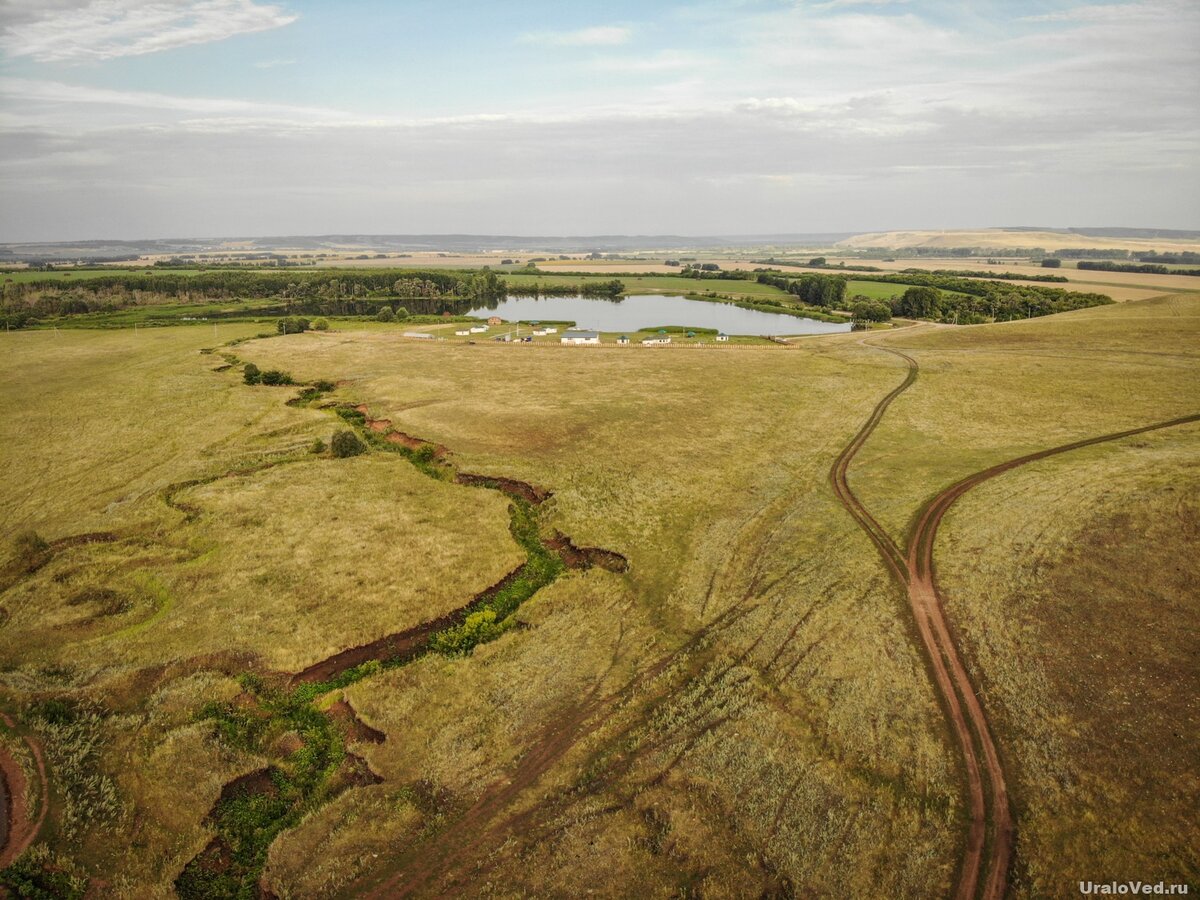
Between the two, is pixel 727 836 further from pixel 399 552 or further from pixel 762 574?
pixel 399 552

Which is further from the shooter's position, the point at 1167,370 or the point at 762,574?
the point at 1167,370

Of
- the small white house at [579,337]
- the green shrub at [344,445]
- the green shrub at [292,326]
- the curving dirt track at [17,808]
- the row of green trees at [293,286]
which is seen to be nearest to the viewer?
the curving dirt track at [17,808]

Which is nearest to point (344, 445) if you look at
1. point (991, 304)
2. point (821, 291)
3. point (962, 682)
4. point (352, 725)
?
point (352, 725)

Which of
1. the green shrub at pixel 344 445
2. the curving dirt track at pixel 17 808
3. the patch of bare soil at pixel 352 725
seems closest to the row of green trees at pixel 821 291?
the green shrub at pixel 344 445

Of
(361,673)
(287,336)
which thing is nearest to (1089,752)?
(361,673)

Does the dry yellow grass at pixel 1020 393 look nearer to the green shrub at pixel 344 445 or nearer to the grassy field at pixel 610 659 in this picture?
the grassy field at pixel 610 659

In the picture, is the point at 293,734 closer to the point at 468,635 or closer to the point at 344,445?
the point at 468,635

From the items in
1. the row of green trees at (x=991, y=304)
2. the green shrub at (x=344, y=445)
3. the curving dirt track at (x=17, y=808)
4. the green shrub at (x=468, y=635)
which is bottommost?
the curving dirt track at (x=17, y=808)
